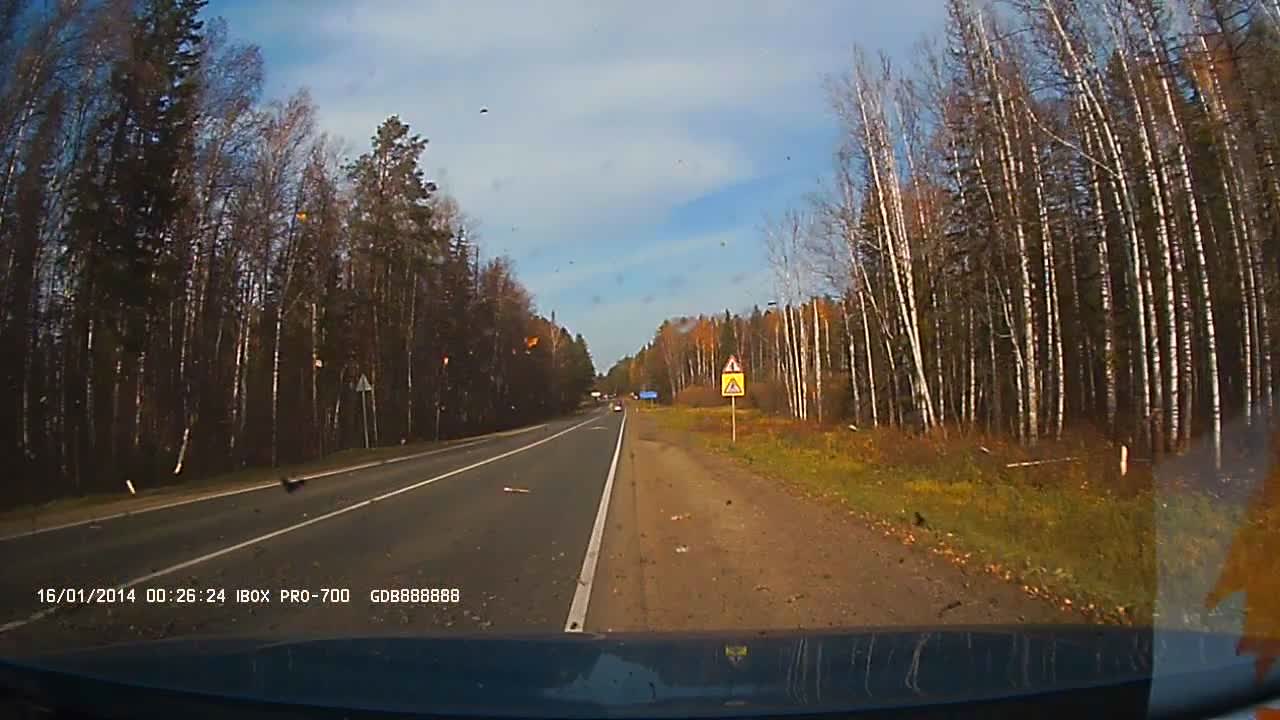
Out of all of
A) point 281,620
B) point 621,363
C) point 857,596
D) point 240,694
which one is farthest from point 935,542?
point 621,363

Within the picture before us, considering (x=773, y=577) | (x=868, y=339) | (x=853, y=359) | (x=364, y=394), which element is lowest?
(x=773, y=577)

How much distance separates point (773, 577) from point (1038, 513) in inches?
236

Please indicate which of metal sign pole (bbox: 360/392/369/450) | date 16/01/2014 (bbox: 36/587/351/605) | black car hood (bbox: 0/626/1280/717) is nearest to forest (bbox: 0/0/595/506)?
metal sign pole (bbox: 360/392/369/450)

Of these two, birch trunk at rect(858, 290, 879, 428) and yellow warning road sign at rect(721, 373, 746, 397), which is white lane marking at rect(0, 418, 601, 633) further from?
birch trunk at rect(858, 290, 879, 428)

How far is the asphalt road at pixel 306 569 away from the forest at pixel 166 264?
9837mm

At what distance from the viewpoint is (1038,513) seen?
515 inches

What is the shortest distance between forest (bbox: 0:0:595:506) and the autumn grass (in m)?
18.4

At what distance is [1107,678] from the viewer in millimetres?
3418

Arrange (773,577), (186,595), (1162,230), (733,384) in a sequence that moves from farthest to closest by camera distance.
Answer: (733,384)
(1162,230)
(773,577)
(186,595)

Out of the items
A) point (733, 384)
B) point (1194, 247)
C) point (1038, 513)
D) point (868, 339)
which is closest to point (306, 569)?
point (1038, 513)

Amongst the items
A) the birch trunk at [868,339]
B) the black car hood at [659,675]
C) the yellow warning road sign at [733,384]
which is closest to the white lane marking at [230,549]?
the black car hood at [659,675]

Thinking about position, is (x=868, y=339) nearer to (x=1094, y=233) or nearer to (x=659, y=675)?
(x=1094, y=233)

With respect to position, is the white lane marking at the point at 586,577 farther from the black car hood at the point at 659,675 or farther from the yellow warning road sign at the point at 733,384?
the yellow warning road sign at the point at 733,384

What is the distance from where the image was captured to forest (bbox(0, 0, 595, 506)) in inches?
869
